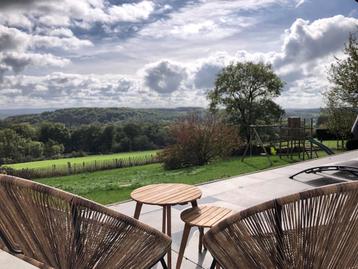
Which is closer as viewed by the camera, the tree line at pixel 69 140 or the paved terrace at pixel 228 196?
the paved terrace at pixel 228 196

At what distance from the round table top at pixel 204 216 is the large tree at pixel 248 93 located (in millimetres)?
20551

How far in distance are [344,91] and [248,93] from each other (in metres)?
9.88

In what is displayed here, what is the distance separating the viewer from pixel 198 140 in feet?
44.9

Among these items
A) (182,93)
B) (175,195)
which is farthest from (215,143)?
(182,93)

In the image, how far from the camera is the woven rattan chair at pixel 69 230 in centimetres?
141

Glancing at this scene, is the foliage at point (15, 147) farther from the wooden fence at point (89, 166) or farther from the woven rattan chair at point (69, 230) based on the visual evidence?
the woven rattan chair at point (69, 230)

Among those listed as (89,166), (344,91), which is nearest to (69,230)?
(344,91)

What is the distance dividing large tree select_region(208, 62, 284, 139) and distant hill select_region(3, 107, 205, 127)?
5.19 m

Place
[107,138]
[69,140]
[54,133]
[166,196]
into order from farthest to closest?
[107,138] < [69,140] < [54,133] < [166,196]

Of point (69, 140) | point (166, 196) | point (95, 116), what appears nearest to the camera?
point (166, 196)

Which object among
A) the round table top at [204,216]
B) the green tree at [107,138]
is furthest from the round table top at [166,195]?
the green tree at [107,138]

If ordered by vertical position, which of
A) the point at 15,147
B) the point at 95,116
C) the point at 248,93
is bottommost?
the point at 15,147

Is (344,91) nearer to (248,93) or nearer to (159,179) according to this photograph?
(248,93)

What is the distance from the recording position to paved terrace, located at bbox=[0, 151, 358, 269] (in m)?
2.72
